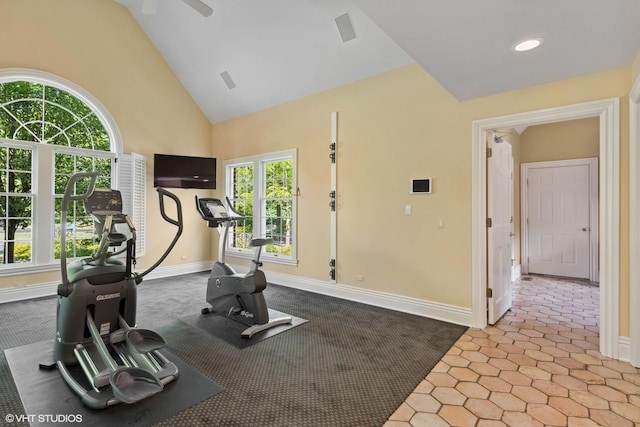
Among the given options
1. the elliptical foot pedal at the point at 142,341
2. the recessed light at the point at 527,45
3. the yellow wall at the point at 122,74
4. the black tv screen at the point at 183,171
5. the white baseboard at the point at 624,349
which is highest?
the yellow wall at the point at 122,74

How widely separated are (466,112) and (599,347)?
8.35ft

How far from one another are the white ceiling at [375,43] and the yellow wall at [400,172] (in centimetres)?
19

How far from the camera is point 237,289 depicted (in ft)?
11.1

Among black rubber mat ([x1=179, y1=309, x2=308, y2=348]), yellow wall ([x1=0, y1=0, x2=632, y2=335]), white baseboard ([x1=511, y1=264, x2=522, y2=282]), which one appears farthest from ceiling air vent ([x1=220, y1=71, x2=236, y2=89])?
white baseboard ([x1=511, y1=264, x2=522, y2=282])

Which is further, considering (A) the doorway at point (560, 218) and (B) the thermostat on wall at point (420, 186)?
(A) the doorway at point (560, 218)

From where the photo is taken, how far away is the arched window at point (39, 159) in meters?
4.18

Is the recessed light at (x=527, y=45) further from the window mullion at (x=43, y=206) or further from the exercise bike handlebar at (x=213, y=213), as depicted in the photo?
the window mullion at (x=43, y=206)

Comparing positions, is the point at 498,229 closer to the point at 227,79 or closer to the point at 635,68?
the point at 635,68

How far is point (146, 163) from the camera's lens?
17.7 feet

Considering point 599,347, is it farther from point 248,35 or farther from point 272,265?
point 248,35

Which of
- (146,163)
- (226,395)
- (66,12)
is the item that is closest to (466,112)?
(226,395)

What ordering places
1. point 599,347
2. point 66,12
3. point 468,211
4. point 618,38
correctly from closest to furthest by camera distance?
point 618,38 → point 599,347 → point 468,211 → point 66,12

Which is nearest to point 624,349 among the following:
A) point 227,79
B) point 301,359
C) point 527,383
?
point 527,383

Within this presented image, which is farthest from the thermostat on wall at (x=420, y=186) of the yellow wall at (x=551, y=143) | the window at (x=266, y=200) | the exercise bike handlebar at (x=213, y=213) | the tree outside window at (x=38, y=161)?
the tree outside window at (x=38, y=161)
